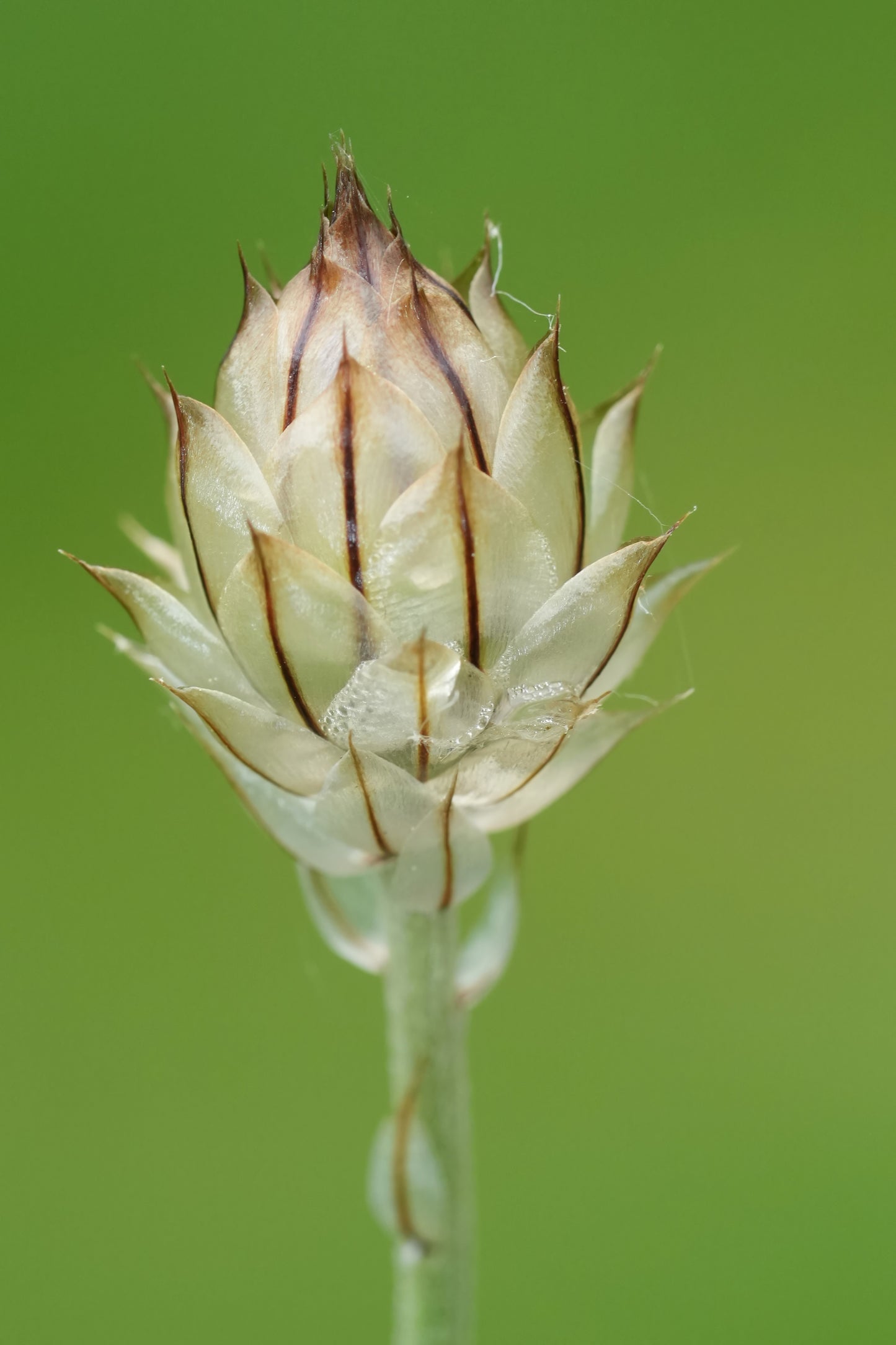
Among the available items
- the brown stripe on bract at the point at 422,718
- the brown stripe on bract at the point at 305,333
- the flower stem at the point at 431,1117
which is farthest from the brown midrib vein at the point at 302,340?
the flower stem at the point at 431,1117

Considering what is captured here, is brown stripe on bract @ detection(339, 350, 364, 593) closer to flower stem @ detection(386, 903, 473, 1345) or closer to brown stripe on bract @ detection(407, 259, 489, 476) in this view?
brown stripe on bract @ detection(407, 259, 489, 476)

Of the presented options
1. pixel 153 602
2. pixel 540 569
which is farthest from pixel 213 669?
pixel 540 569

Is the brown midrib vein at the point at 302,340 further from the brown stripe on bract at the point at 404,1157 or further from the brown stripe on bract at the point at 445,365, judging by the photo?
the brown stripe on bract at the point at 404,1157

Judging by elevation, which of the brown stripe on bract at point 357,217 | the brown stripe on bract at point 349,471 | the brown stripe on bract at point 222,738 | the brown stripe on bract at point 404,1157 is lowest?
the brown stripe on bract at point 404,1157

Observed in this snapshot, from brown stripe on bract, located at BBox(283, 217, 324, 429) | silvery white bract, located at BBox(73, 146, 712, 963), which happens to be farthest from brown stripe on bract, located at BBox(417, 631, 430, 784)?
brown stripe on bract, located at BBox(283, 217, 324, 429)

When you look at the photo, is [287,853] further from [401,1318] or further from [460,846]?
[401,1318]
